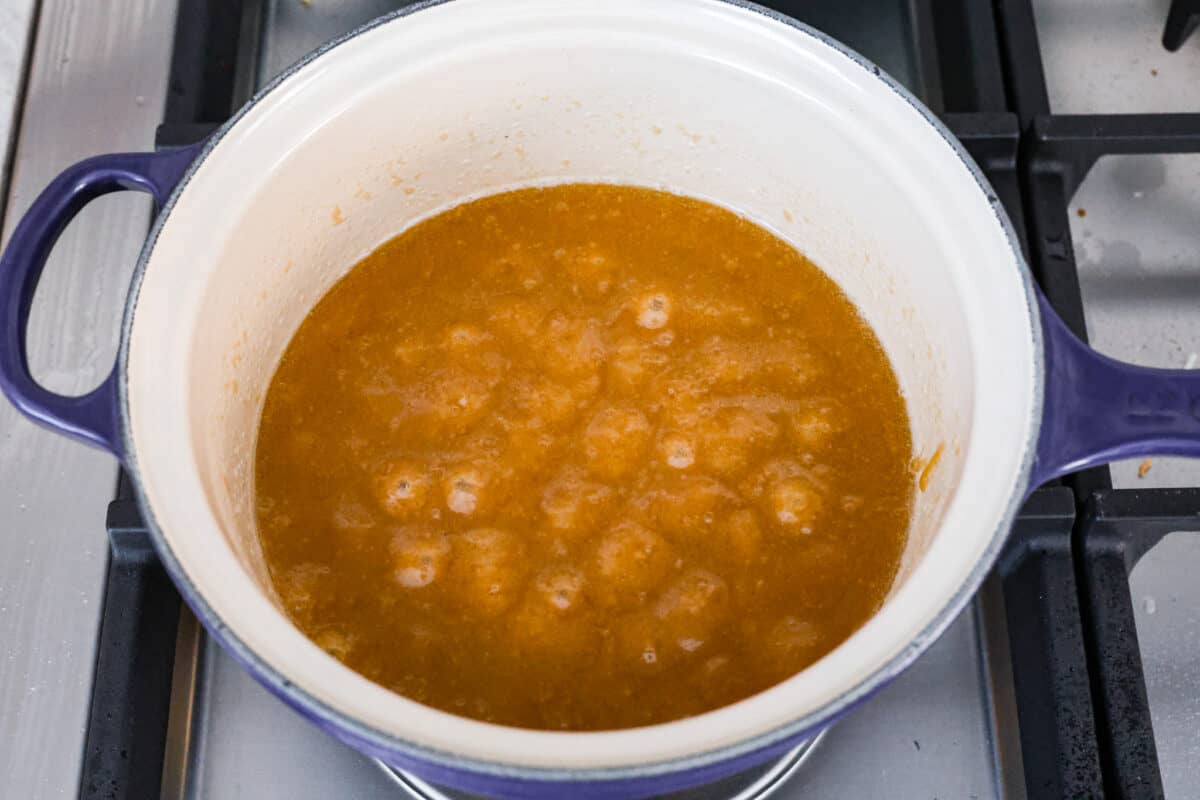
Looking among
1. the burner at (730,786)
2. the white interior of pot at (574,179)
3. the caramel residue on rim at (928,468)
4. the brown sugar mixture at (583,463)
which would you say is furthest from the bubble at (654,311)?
the burner at (730,786)

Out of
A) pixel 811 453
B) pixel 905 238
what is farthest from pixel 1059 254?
pixel 811 453

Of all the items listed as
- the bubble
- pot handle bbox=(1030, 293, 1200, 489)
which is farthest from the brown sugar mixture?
pot handle bbox=(1030, 293, 1200, 489)

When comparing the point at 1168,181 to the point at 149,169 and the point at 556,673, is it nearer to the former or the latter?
the point at 556,673

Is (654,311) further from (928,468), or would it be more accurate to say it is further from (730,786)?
(730,786)

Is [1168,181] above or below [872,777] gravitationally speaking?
above

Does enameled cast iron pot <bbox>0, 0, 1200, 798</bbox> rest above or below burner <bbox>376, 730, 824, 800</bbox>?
above

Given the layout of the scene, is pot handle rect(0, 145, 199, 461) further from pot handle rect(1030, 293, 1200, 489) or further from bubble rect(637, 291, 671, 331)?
pot handle rect(1030, 293, 1200, 489)
